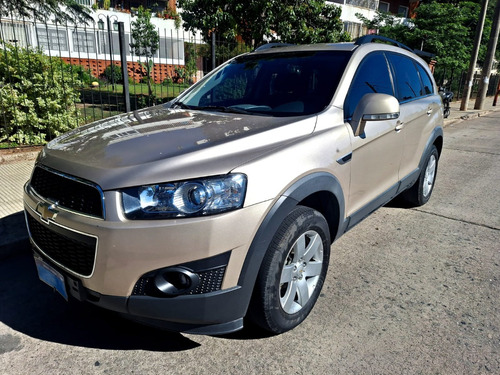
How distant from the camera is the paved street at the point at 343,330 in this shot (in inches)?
85.9

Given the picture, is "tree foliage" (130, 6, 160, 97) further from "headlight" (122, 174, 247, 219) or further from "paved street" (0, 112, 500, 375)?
"headlight" (122, 174, 247, 219)

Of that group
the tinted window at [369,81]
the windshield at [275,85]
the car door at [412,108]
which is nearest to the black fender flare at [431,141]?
the car door at [412,108]

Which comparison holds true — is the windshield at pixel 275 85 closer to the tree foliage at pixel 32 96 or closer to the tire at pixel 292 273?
the tire at pixel 292 273

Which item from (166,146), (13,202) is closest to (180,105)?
(166,146)

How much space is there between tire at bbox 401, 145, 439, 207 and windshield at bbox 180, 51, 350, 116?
1.95 meters

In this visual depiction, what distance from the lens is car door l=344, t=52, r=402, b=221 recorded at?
9.39 feet

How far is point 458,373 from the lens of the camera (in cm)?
211

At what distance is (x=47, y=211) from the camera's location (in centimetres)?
209

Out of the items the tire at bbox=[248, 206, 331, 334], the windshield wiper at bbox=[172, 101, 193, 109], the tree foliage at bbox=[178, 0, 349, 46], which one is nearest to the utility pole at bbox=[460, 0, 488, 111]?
the tree foliage at bbox=[178, 0, 349, 46]

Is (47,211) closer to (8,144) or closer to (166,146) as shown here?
(166,146)

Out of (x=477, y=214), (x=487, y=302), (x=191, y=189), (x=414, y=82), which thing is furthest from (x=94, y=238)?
(x=477, y=214)

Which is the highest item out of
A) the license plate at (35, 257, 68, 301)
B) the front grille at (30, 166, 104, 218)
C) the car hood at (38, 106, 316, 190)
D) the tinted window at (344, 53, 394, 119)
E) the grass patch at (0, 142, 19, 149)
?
the tinted window at (344, 53, 394, 119)

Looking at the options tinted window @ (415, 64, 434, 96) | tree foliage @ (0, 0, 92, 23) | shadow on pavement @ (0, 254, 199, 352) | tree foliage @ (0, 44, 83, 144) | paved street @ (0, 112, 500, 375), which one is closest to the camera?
paved street @ (0, 112, 500, 375)

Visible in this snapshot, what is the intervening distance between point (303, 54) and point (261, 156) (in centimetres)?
161
